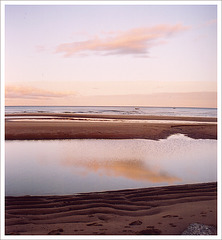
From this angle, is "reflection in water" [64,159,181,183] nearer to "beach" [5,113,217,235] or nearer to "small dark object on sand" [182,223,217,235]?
"beach" [5,113,217,235]

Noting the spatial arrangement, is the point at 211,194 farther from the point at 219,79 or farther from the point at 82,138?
the point at 82,138

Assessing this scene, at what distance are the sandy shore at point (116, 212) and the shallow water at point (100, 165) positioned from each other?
94cm

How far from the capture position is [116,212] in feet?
22.3

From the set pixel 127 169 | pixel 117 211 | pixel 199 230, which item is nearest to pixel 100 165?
pixel 127 169

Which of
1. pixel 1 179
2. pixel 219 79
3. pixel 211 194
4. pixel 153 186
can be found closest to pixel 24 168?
pixel 1 179

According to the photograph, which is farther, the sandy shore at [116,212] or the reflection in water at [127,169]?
the reflection in water at [127,169]

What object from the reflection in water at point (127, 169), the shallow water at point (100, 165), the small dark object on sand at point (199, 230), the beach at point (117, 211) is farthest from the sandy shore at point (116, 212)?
the reflection in water at point (127, 169)

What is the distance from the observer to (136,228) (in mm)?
5820

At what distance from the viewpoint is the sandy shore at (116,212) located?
19.0ft

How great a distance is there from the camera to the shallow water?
940cm

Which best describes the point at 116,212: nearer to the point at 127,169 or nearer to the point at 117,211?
the point at 117,211

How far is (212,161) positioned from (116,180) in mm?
6505

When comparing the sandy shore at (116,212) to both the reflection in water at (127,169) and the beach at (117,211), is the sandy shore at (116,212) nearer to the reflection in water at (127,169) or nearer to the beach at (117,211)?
the beach at (117,211)

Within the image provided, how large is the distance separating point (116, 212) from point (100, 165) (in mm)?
5379
